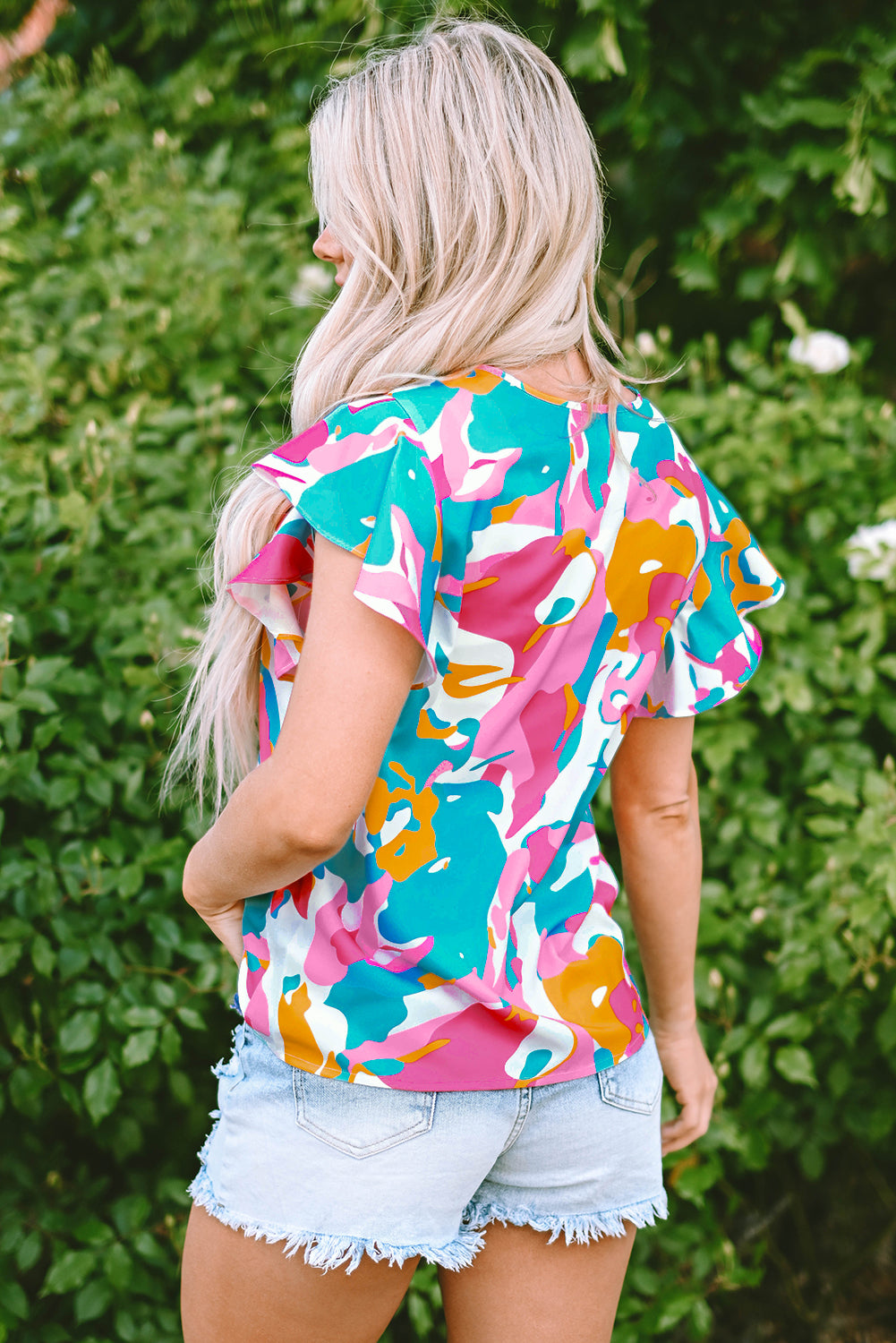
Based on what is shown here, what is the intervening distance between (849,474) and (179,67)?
257 centimetres

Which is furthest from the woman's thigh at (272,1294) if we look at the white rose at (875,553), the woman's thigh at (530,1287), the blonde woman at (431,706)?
the white rose at (875,553)

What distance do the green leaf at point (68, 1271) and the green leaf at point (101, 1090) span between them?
0.80ft

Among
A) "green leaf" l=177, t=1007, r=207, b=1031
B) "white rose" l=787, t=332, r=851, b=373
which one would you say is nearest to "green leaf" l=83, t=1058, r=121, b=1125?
"green leaf" l=177, t=1007, r=207, b=1031

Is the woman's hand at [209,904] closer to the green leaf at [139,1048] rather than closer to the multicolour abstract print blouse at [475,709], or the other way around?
the multicolour abstract print blouse at [475,709]

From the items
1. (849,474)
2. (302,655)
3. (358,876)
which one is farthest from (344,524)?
(849,474)

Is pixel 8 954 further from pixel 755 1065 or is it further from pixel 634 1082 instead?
pixel 755 1065

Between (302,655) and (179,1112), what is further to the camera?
(179,1112)

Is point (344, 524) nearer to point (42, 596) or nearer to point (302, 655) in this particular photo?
point (302, 655)

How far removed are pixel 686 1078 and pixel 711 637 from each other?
597 millimetres

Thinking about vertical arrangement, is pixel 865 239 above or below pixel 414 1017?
below

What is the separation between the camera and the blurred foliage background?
6.05ft

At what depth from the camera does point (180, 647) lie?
193 cm

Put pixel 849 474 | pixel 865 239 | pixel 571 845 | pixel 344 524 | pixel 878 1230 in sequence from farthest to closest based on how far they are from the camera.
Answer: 1. pixel 865 239
2. pixel 878 1230
3. pixel 849 474
4. pixel 571 845
5. pixel 344 524

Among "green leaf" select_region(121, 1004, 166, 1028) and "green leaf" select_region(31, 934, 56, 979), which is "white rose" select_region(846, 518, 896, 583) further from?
"green leaf" select_region(31, 934, 56, 979)
